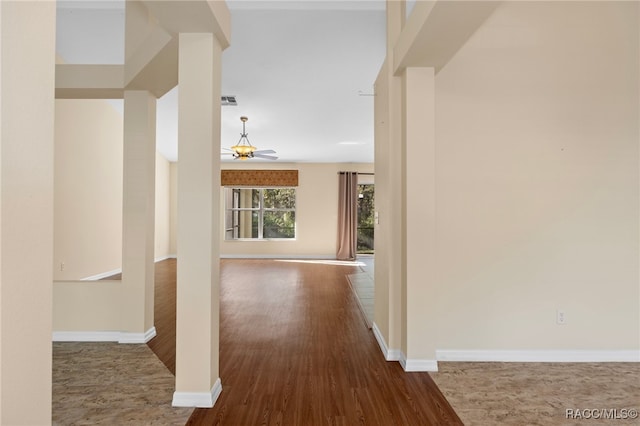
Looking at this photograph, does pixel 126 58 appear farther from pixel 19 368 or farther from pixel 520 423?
pixel 520 423

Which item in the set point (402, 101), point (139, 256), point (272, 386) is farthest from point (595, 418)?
point (139, 256)

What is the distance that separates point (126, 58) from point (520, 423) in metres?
4.05

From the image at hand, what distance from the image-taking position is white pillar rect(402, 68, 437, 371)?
254cm

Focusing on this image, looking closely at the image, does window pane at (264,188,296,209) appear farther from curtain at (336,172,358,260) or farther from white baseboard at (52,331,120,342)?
white baseboard at (52,331,120,342)

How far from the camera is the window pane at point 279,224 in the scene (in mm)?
9039

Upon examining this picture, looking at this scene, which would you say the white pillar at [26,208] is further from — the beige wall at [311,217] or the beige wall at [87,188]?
the beige wall at [311,217]

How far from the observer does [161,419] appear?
1911 mm

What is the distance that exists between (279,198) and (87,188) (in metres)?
4.54

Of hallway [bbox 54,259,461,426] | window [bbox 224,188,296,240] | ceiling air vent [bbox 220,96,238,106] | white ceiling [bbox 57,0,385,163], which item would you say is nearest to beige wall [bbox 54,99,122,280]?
white ceiling [bbox 57,0,385,163]

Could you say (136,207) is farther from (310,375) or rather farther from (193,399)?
(310,375)

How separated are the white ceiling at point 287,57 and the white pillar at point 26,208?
317cm

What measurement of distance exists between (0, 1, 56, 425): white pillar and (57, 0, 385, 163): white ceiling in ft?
10.4

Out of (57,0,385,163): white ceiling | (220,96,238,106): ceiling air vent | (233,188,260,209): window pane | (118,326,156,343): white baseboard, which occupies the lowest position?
(118,326,156,343): white baseboard

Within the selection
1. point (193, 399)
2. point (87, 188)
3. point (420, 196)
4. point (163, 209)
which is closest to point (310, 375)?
point (193, 399)
